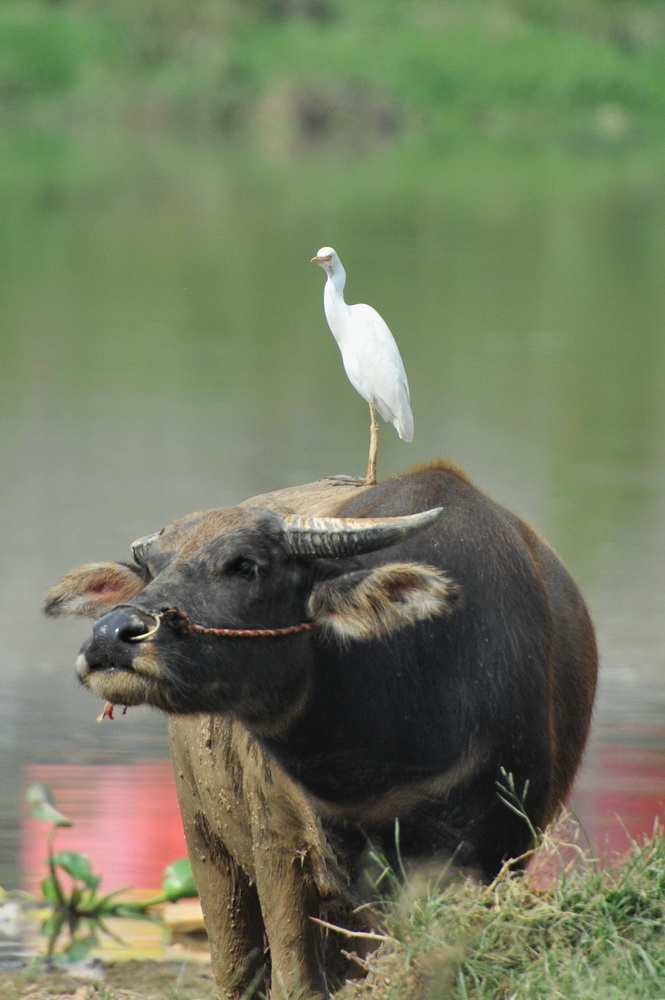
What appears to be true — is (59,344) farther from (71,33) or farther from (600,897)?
(71,33)

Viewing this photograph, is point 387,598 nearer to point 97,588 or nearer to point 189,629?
point 189,629

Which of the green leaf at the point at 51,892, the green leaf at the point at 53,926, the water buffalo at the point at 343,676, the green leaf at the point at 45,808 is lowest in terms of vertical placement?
the green leaf at the point at 53,926

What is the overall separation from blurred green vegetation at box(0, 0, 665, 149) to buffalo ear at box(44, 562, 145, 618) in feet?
130

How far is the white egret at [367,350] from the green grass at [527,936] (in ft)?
4.79

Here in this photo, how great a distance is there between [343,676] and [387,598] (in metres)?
0.33

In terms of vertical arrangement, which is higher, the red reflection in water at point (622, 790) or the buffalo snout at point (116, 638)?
the buffalo snout at point (116, 638)

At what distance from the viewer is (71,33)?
164 feet

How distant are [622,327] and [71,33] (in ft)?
115

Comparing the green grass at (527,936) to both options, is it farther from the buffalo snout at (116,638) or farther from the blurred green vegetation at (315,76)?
the blurred green vegetation at (315,76)

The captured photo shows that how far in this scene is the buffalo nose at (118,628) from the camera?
3898mm

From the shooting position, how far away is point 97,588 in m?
4.42

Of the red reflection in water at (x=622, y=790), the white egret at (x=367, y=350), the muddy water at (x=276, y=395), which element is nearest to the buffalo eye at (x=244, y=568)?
the white egret at (x=367, y=350)

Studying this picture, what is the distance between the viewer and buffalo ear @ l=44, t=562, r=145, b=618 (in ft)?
14.4

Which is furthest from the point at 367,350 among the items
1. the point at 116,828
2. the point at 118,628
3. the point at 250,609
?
the point at 116,828
